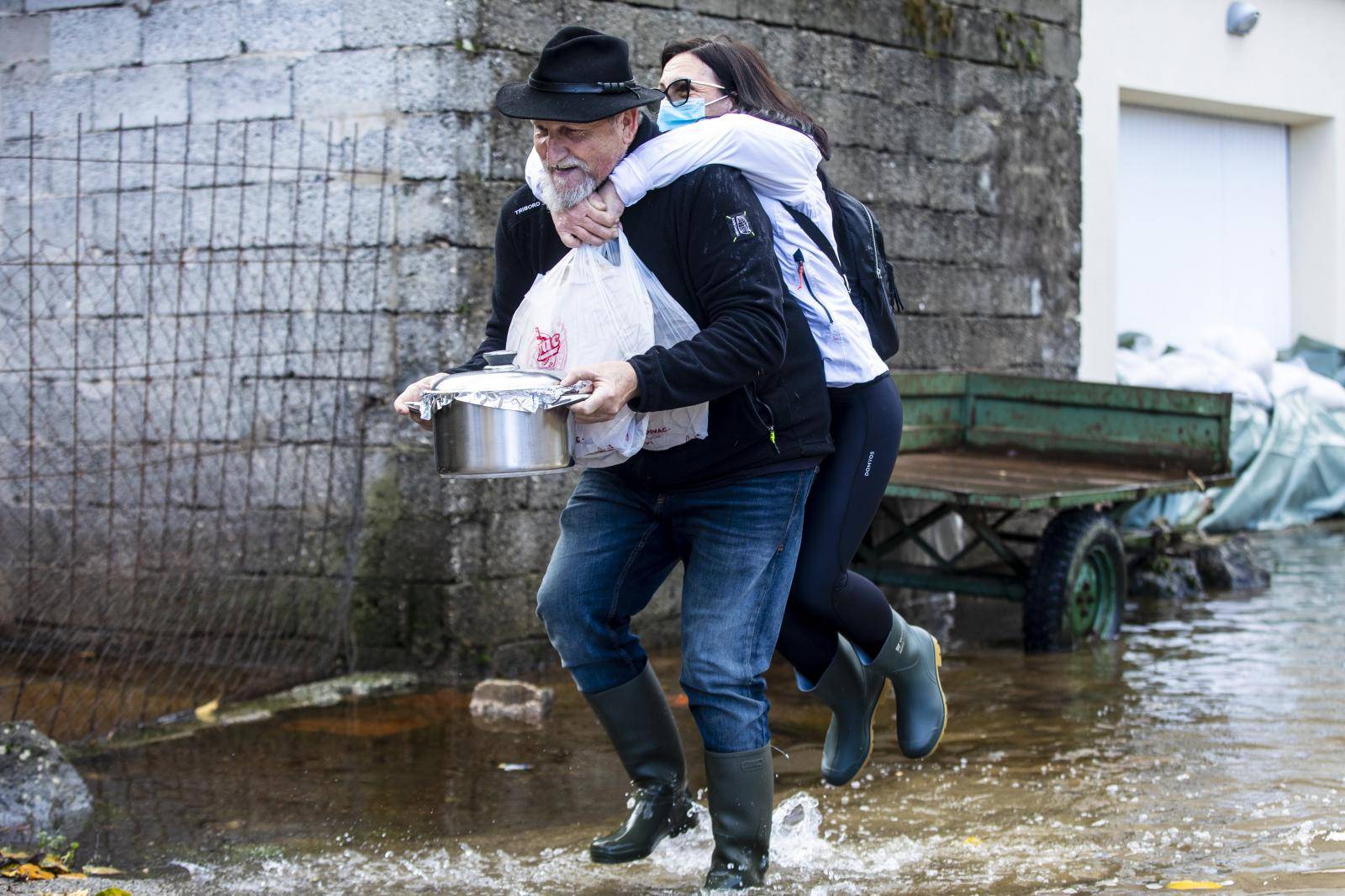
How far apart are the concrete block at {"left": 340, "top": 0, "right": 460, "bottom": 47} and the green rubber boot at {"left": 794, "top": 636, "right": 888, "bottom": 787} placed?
343 cm

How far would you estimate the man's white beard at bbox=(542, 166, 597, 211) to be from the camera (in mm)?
3266

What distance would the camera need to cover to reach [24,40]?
7109mm

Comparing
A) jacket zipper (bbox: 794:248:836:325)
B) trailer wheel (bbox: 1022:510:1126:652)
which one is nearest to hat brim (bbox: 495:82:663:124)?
jacket zipper (bbox: 794:248:836:325)

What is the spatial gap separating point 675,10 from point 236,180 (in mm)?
2075

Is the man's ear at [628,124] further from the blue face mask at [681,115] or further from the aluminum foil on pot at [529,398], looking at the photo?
the aluminum foil on pot at [529,398]

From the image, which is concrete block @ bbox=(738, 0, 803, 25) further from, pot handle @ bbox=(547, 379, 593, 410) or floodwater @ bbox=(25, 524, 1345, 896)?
pot handle @ bbox=(547, 379, 593, 410)

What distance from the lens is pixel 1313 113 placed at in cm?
1326

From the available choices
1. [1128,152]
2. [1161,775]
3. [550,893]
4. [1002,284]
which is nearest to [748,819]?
[550,893]

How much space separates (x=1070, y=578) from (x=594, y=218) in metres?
4.21

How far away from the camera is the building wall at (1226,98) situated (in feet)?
34.8

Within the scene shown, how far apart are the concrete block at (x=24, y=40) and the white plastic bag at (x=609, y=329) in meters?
4.75

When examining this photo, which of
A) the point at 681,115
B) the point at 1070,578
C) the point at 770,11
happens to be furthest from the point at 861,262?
the point at 770,11

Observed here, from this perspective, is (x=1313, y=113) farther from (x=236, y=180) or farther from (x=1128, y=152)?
(x=236, y=180)

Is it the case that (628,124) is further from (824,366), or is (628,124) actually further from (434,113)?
(434,113)
